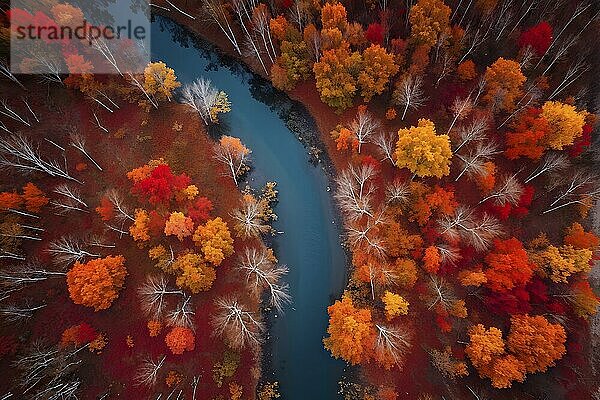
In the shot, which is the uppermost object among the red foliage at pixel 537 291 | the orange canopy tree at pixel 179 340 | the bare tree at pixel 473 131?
the bare tree at pixel 473 131

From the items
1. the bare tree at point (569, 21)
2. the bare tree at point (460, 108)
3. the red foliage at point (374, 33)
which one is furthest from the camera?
the bare tree at point (569, 21)

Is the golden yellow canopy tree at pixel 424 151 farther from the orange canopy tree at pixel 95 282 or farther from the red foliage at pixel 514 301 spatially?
the orange canopy tree at pixel 95 282

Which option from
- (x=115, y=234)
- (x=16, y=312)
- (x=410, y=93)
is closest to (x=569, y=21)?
(x=410, y=93)

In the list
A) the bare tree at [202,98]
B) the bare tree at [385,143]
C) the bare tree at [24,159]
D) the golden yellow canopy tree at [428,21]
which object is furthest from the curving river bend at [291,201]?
the bare tree at [24,159]

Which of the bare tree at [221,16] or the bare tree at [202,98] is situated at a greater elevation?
the bare tree at [221,16]

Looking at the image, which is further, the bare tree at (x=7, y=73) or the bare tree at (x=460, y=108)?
the bare tree at (x=7, y=73)

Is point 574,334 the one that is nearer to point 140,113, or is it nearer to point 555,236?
point 555,236

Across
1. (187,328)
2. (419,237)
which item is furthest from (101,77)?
(419,237)
